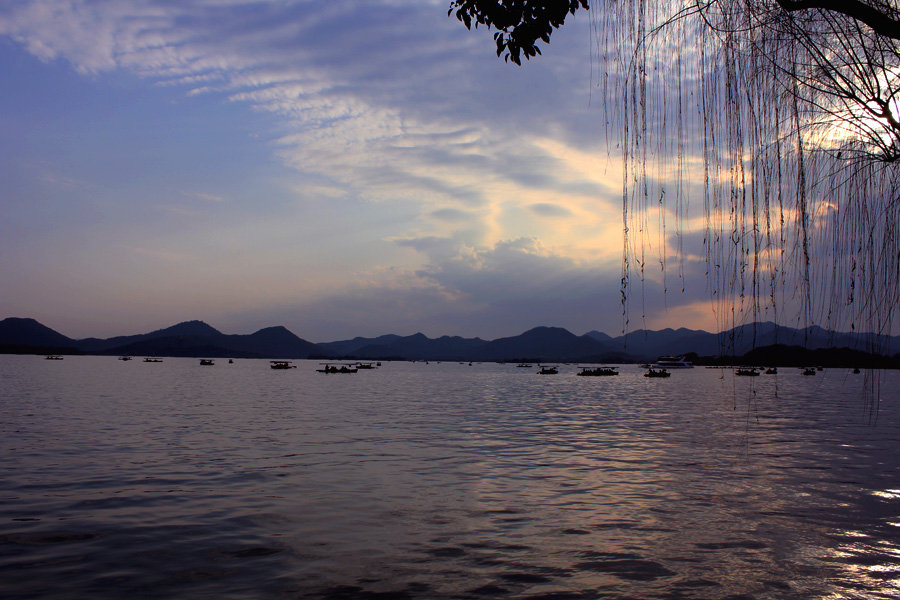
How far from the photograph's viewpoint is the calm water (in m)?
7.82

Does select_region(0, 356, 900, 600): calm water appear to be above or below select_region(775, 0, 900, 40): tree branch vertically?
below

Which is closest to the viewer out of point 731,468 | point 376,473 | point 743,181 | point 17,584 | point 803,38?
point 803,38

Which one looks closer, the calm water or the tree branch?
the tree branch

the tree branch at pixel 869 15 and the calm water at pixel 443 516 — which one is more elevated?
the tree branch at pixel 869 15

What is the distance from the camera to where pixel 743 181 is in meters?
7.02

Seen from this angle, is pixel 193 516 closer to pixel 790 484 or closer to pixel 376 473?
pixel 376 473

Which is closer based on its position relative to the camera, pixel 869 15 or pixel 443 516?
pixel 869 15

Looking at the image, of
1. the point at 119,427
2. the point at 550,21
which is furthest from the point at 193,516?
the point at 119,427

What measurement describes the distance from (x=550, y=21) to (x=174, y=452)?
18987 mm

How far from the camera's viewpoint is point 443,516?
1144 centimetres

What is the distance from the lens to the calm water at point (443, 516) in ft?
25.7

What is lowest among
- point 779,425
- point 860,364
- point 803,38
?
point 779,425

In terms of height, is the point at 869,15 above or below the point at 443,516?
above

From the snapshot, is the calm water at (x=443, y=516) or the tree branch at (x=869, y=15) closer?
the tree branch at (x=869, y=15)
